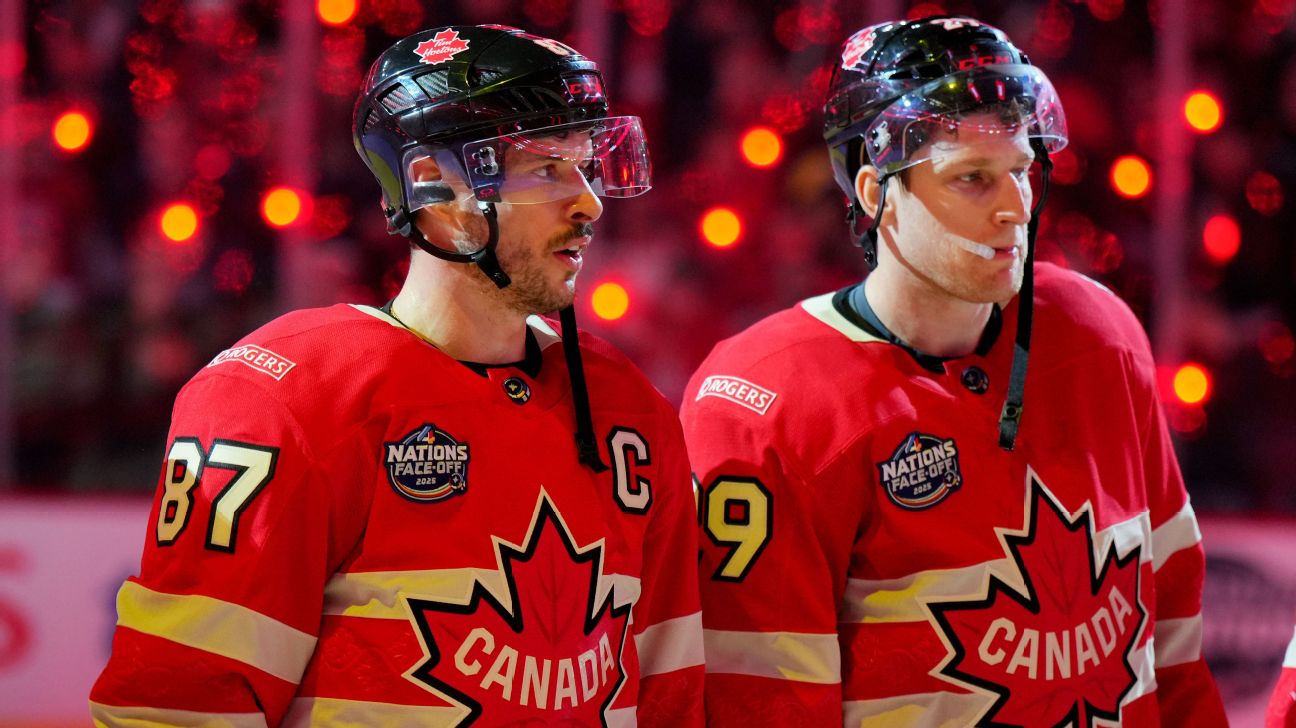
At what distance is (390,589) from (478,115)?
0.59 meters

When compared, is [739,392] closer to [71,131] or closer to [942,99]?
[942,99]

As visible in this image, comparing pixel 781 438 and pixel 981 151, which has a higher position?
pixel 981 151

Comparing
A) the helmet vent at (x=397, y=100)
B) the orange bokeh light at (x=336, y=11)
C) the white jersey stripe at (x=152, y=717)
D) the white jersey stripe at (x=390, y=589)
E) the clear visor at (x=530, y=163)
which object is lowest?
the white jersey stripe at (x=152, y=717)

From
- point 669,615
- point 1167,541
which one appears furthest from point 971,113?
point 669,615

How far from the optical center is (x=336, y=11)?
4.54m

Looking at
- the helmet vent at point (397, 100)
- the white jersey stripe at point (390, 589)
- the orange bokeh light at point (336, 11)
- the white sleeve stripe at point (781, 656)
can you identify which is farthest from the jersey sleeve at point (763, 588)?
the orange bokeh light at point (336, 11)

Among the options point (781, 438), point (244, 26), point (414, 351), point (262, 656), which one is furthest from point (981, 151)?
point (244, 26)

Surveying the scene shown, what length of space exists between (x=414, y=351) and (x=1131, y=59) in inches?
128

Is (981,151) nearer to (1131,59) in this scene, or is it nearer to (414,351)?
(414,351)

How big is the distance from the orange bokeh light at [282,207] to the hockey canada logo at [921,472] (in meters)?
2.74

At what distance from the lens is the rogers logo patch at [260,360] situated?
1804 millimetres

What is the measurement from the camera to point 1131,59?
448cm

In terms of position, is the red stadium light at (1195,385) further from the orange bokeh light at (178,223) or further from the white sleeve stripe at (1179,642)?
the orange bokeh light at (178,223)

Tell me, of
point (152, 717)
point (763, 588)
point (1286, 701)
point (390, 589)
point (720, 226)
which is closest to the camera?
point (152, 717)
